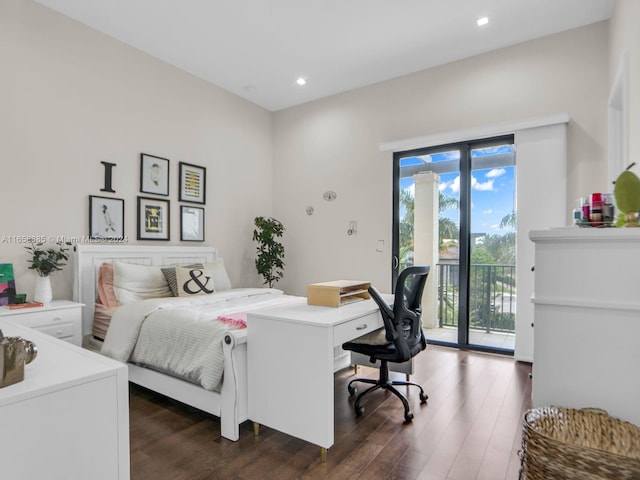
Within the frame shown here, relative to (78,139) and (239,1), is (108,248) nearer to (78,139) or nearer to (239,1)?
(78,139)

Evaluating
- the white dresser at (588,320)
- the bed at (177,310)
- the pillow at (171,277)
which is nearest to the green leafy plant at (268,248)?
the bed at (177,310)

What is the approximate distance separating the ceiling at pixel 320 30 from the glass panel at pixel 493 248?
1.15 meters

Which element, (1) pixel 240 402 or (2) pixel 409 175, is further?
(2) pixel 409 175

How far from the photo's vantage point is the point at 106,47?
3562 mm

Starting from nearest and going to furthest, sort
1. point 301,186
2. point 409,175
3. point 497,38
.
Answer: point 497,38
point 409,175
point 301,186

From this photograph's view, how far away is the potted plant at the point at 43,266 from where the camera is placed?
9.64ft

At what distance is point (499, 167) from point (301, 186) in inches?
98.8

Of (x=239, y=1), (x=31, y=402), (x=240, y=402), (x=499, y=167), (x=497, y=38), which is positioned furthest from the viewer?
(x=499, y=167)

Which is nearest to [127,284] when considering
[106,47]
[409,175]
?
[106,47]

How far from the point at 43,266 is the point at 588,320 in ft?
11.7

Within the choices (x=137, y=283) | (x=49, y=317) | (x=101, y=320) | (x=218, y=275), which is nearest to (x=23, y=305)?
(x=49, y=317)

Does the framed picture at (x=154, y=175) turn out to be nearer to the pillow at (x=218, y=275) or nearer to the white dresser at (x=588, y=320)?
the pillow at (x=218, y=275)

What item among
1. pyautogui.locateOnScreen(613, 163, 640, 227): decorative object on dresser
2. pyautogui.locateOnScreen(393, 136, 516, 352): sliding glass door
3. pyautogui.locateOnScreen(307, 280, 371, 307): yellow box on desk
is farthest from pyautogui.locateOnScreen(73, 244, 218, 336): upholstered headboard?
pyautogui.locateOnScreen(613, 163, 640, 227): decorative object on dresser

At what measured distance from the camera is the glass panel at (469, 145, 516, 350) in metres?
3.85
